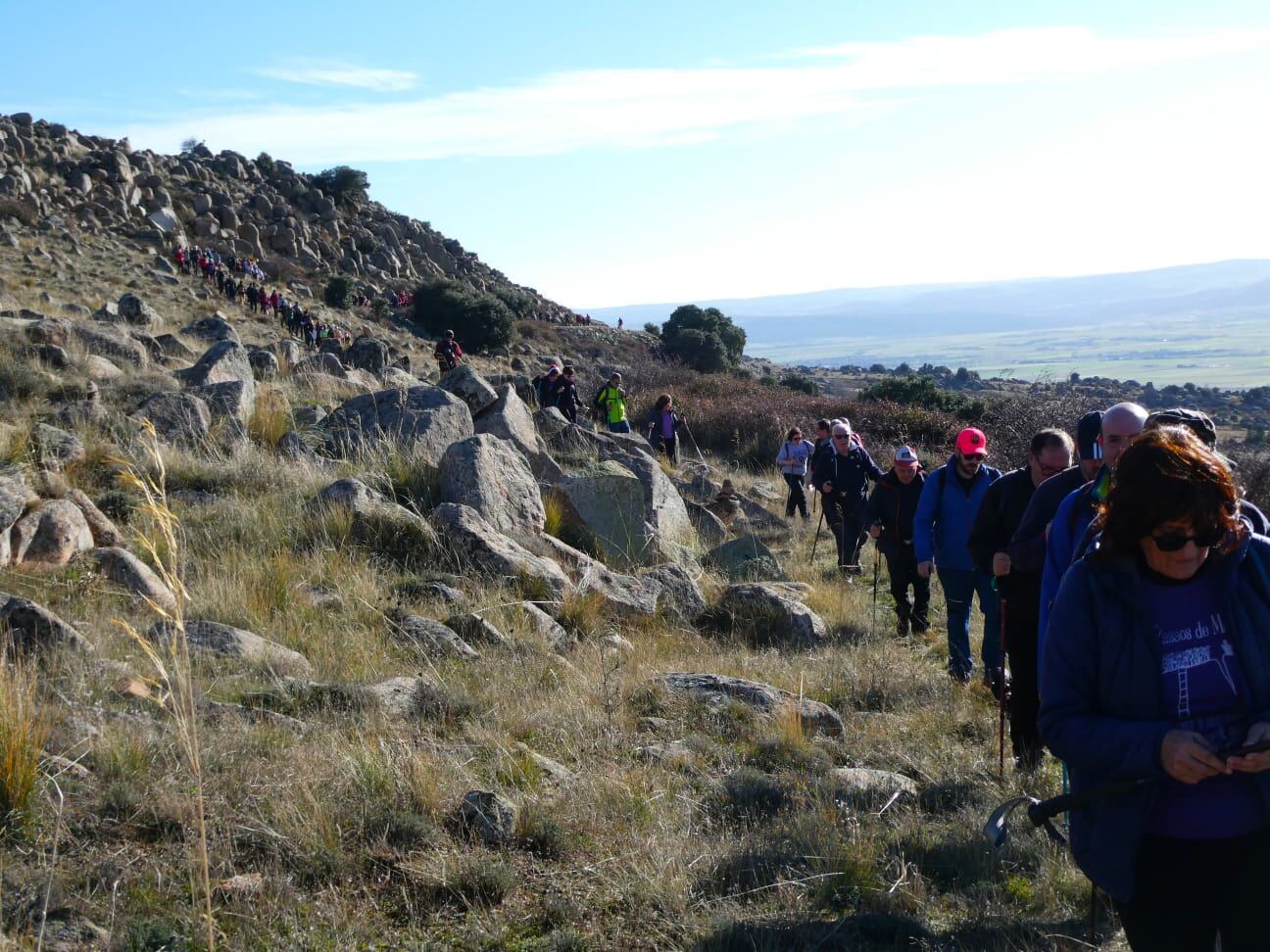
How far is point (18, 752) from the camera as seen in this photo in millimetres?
3762

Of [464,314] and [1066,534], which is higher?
[464,314]

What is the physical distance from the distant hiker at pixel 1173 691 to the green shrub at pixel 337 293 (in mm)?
44535

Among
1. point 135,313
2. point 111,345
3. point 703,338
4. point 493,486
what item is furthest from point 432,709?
point 703,338

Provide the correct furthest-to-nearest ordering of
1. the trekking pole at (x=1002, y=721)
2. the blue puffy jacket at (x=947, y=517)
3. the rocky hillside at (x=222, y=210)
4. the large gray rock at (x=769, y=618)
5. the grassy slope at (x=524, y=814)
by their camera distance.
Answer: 1. the rocky hillside at (x=222, y=210)
2. the large gray rock at (x=769, y=618)
3. the blue puffy jacket at (x=947, y=517)
4. the trekking pole at (x=1002, y=721)
5. the grassy slope at (x=524, y=814)

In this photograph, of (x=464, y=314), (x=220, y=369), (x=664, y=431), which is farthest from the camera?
(x=464, y=314)

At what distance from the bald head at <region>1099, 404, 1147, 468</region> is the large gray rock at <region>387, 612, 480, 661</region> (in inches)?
148

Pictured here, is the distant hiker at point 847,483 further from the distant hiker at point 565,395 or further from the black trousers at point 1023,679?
the distant hiker at point 565,395

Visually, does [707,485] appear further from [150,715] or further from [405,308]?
[405,308]

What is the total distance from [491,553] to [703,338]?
37.2 m

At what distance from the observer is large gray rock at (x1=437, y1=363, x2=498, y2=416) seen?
1368 centimetres

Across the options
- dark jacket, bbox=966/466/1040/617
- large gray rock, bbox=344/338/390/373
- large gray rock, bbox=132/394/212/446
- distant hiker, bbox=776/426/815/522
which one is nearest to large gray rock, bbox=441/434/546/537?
large gray rock, bbox=132/394/212/446

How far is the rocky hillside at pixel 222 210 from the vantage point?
44812mm

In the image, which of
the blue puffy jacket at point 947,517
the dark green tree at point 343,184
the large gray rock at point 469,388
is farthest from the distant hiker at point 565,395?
the dark green tree at point 343,184

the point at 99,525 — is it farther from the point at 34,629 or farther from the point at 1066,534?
the point at 1066,534
